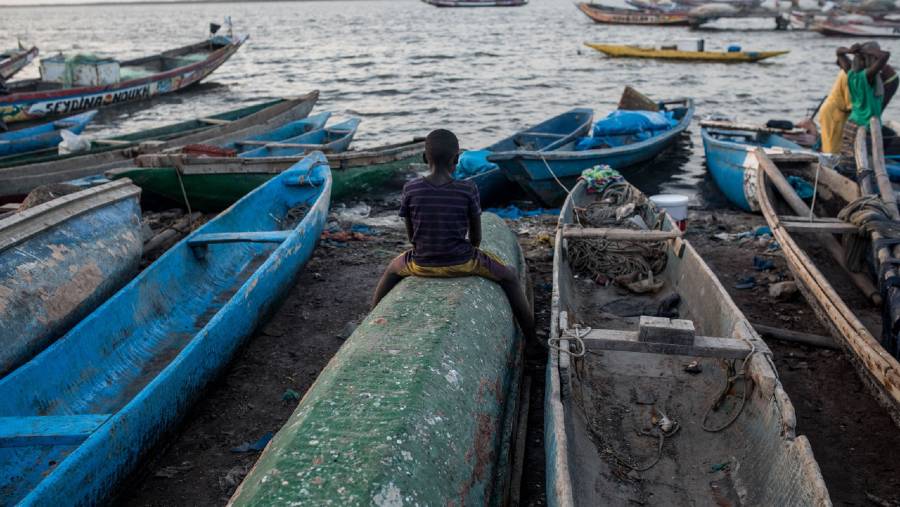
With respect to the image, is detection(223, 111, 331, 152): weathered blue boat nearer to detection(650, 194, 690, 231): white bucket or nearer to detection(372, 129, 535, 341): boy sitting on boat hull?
detection(650, 194, 690, 231): white bucket

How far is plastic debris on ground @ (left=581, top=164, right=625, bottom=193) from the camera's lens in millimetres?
8289

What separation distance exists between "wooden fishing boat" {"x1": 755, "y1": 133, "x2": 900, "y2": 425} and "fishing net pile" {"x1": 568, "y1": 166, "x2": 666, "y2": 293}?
47.7 inches

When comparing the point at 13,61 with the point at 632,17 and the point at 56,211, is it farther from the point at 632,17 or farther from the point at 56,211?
the point at 632,17

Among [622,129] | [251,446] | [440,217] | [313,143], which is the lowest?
[251,446]

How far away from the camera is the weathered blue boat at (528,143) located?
32.6 feet

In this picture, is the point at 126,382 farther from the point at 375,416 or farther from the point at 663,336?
the point at 663,336

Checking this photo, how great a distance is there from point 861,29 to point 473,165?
3804cm

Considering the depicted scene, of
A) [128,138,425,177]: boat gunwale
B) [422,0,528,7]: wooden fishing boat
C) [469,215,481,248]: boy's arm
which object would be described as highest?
[422,0,528,7]: wooden fishing boat

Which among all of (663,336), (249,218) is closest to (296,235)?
(249,218)

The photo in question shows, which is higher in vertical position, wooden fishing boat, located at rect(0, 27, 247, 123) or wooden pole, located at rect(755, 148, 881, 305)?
wooden fishing boat, located at rect(0, 27, 247, 123)

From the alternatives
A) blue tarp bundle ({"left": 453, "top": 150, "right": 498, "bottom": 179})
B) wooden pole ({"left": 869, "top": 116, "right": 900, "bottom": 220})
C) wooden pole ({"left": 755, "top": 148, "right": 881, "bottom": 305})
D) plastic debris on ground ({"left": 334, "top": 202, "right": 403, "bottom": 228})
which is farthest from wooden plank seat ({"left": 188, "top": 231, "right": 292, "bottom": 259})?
wooden pole ({"left": 869, "top": 116, "right": 900, "bottom": 220})

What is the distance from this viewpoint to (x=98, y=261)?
5871 mm

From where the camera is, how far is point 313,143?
1241cm

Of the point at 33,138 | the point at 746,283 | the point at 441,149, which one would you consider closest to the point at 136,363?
the point at 441,149
